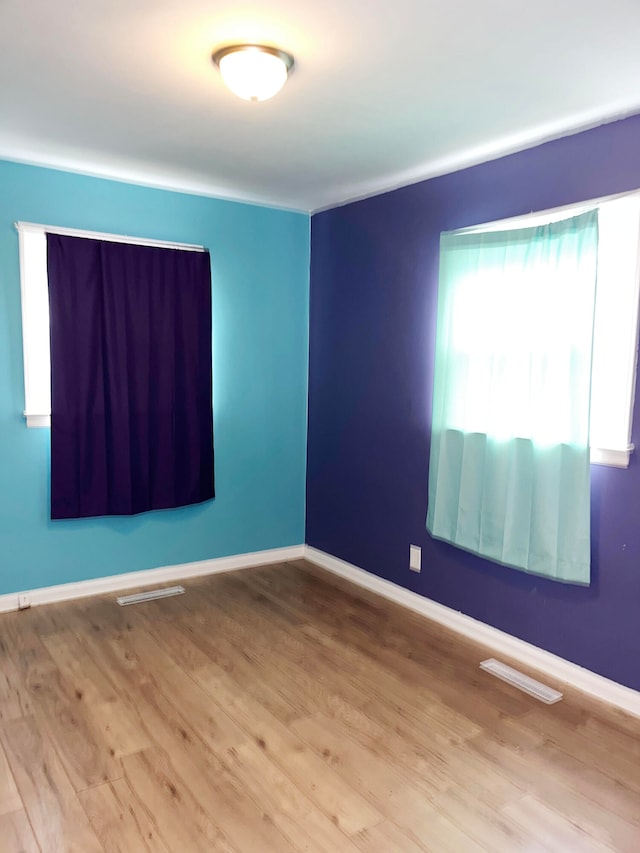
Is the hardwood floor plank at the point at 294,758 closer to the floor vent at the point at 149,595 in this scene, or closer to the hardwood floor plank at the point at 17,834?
the hardwood floor plank at the point at 17,834

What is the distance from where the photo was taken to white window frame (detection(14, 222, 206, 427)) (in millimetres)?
3293

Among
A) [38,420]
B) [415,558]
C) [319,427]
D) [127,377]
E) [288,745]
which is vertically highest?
[127,377]

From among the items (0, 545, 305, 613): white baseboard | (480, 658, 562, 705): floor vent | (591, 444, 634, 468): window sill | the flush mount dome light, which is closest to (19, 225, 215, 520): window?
(0, 545, 305, 613): white baseboard

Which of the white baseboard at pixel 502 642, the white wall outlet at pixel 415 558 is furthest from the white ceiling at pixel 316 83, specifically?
the white baseboard at pixel 502 642

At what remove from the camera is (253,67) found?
6.72 ft

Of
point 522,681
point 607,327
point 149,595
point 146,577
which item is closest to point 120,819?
point 522,681

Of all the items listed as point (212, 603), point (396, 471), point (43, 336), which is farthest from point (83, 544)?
point (396, 471)

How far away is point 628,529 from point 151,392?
2574 mm

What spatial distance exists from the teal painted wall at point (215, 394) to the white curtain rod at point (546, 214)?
1416 mm

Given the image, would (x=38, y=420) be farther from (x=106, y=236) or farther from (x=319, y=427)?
(x=319, y=427)

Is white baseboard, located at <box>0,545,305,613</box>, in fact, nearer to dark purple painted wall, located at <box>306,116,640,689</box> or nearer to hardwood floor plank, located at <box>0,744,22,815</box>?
dark purple painted wall, located at <box>306,116,640,689</box>

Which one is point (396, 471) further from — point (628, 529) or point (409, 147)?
point (409, 147)

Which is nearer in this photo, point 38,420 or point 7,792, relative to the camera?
point 7,792

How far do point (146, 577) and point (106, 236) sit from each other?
6.58 feet
